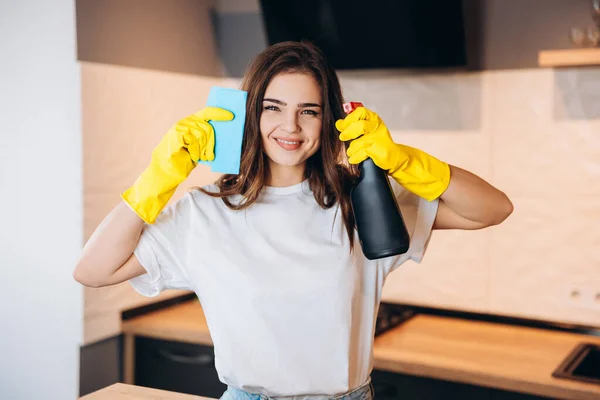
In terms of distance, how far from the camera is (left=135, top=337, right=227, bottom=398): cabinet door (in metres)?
2.32

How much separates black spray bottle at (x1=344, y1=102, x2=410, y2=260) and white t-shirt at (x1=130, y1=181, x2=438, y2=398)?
13 centimetres

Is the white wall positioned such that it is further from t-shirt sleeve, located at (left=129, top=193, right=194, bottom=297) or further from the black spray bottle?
the black spray bottle

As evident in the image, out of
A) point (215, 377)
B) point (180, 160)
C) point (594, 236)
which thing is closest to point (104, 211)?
point (215, 377)

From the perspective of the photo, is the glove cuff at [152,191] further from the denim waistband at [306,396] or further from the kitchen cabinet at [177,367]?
the kitchen cabinet at [177,367]

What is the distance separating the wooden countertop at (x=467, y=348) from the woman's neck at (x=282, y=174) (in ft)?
2.49

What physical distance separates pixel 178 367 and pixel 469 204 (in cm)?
135

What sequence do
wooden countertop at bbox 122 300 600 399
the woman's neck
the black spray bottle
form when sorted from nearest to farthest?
the black spray bottle, the woman's neck, wooden countertop at bbox 122 300 600 399

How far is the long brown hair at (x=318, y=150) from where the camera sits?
4.52ft

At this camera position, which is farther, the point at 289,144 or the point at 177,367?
the point at 177,367

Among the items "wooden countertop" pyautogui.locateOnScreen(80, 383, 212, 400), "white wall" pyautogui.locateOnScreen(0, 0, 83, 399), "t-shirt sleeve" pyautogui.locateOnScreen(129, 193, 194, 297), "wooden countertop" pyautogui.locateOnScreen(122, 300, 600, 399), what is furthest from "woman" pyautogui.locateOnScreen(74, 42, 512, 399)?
"white wall" pyautogui.locateOnScreen(0, 0, 83, 399)

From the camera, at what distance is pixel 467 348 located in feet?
6.79

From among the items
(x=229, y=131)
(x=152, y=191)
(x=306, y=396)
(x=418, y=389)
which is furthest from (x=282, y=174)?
(x=418, y=389)

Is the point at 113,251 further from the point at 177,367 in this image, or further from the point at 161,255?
the point at 177,367

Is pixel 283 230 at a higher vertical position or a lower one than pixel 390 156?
lower
